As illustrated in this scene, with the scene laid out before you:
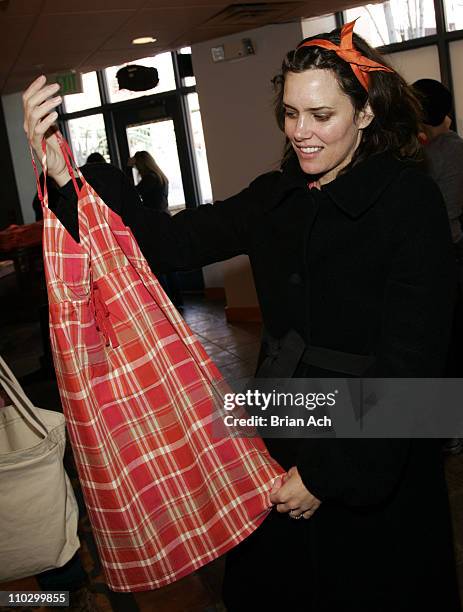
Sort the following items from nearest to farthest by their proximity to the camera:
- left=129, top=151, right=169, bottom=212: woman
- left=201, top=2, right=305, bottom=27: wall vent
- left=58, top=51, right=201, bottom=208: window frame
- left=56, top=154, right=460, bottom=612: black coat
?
left=56, top=154, right=460, bottom=612: black coat, left=201, top=2, right=305, bottom=27: wall vent, left=129, top=151, right=169, bottom=212: woman, left=58, top=51, right=201, bottom=208: window frame

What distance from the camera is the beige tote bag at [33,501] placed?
1.52m

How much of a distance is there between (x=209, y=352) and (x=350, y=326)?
465cm

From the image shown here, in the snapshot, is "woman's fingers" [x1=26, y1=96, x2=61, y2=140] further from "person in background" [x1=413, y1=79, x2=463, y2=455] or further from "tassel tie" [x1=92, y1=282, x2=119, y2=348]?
"person in background" [x1=413, y1=79, x2=463, y2=455]

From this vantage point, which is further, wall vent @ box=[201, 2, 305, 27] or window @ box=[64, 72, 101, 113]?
window @ box=[64, 72, 101, 113]

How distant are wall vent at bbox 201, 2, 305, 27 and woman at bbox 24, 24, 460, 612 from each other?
388 centimetres

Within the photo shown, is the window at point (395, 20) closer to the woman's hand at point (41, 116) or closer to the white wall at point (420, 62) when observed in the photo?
the white wall at point (420, 62)

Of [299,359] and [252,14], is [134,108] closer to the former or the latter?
[252,14]

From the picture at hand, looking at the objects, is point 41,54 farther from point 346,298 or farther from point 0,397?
point 346,298

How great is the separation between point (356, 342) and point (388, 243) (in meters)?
0.22

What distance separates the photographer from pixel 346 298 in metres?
1.45

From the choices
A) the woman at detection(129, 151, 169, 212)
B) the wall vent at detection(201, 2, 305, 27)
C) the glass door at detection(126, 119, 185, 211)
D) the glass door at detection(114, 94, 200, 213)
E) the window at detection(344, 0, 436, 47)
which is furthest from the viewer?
the glass door at detection(126, 119, 185, 211)

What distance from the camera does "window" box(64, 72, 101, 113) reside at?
30.4 ft

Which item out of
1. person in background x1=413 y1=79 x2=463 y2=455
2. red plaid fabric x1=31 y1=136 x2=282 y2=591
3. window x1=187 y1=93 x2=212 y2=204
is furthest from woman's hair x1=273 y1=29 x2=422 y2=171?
window x1=187 y1=93 x2=212 y2=204

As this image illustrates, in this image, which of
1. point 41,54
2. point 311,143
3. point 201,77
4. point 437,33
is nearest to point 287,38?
point 201,77
